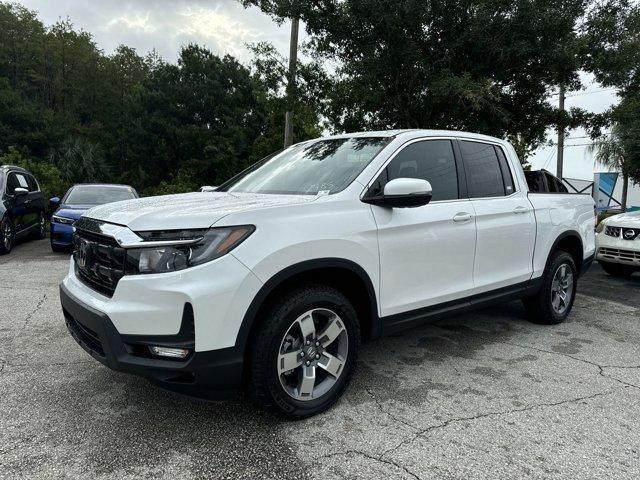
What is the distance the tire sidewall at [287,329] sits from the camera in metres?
2.65

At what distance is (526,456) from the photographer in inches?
99.7

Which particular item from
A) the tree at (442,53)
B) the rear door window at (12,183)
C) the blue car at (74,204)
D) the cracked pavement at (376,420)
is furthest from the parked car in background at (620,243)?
the rear door window at (12,183)

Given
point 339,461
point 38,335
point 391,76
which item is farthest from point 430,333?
point 391,76

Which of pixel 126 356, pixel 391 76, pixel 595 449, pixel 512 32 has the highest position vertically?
pixel 512 32

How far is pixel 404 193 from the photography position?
2.98 metres

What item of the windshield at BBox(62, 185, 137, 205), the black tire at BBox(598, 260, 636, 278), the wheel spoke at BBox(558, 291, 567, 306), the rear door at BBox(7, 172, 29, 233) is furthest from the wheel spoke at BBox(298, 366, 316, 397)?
the rear door at BBox(7, 172, 29, 233)

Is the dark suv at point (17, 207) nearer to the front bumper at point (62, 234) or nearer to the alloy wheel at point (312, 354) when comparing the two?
the front bumper at point (62, 234)

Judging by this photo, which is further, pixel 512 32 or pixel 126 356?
pixel 512 32

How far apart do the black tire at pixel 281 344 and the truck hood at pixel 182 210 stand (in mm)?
559

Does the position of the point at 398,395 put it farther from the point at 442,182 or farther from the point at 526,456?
the point at 442,182

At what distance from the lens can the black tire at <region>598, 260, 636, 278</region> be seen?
25.3ft

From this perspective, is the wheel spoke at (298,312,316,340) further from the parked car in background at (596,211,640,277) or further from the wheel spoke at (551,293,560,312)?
the parked car in background at (596,211,640,277)

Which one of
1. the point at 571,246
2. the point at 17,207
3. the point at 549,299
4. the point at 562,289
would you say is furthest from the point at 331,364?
the point at 17,207

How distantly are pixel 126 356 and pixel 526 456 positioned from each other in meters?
2.13
